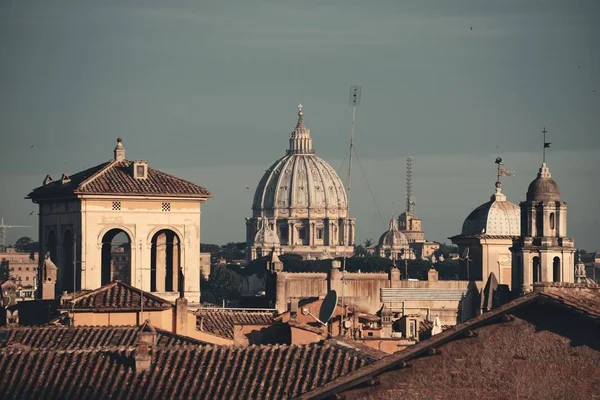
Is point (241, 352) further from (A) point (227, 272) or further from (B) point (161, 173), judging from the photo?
(A) point (227, 272)

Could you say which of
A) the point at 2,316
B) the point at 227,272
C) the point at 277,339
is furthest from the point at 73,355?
the point at 227,272

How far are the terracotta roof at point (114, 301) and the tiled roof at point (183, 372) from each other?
10422mm

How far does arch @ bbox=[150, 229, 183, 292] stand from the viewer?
42.5 metres

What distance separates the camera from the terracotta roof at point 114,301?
34.4m

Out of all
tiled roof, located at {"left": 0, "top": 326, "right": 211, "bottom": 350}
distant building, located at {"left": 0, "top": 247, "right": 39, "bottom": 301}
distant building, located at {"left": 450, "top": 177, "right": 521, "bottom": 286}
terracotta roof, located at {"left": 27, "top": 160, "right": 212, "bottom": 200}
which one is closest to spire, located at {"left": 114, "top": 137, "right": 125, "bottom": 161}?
terracotta roof, located at {"left": 27, "top": 160, "right": 212, "bottom": 200}

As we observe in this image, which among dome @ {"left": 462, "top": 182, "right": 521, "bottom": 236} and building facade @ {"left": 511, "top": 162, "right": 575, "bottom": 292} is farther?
dome @ {"left": 462, "top": 182, "right": 521, "bottom": 236}

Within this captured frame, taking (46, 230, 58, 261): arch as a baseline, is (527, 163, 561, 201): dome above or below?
above

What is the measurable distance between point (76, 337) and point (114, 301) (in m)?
5.55

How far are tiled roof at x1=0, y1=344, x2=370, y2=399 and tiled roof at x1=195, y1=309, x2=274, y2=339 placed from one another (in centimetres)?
1331

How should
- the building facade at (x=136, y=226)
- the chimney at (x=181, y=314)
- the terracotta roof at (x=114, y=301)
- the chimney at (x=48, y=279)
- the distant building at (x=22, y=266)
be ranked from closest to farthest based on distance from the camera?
1. the terracotta roof at (x=114, y=301)
2. the chimney at (x=181, y=314)
3. the chimney at (x=48, y=279)
4. the building facade at (x=136, y=226)
5. the distant building at (x=22, y=266)

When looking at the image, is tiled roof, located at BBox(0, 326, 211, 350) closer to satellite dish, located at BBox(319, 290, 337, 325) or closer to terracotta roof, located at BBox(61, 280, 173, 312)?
satellite dish, located at BBox(319, 290, 337, 325)

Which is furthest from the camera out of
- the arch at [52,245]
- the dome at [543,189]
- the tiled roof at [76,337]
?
the dome at [543,189]

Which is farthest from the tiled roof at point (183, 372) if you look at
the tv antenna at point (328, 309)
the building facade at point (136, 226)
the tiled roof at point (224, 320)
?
the building facade at point (136, 226)

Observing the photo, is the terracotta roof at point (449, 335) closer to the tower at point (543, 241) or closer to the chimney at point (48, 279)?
the chimney at point (48, 279)
